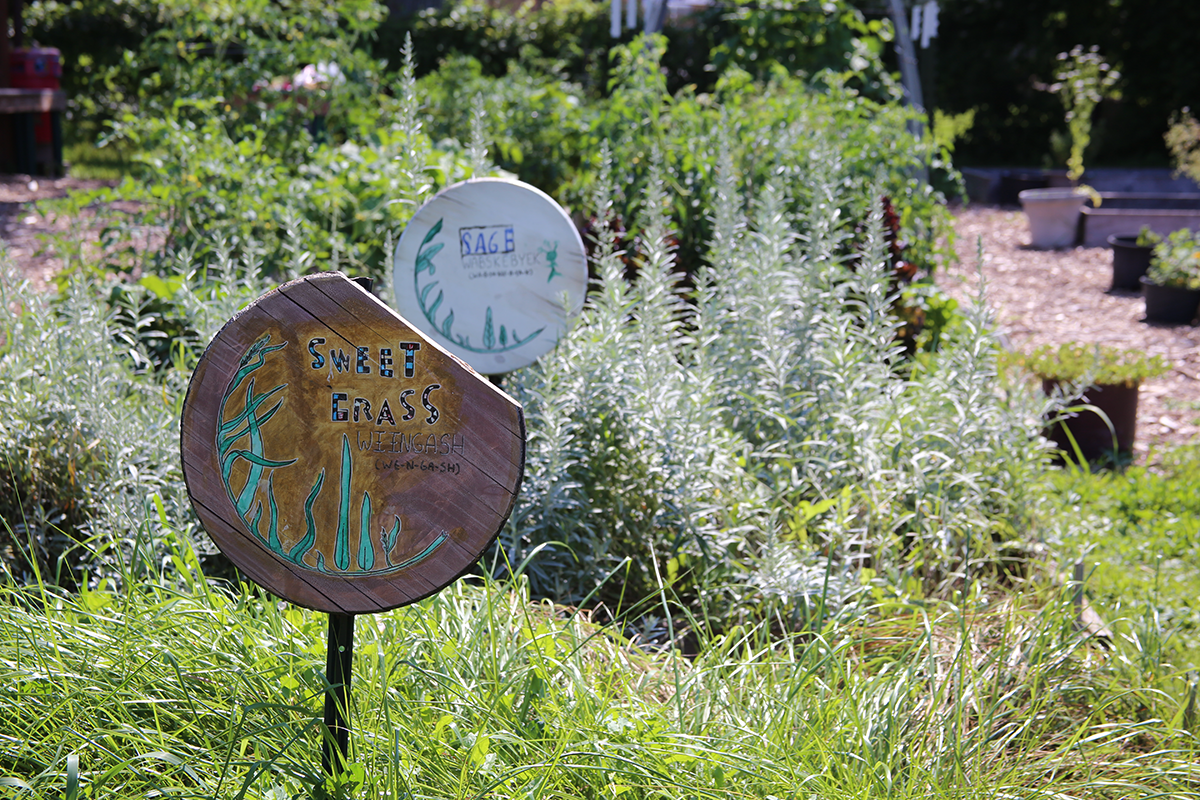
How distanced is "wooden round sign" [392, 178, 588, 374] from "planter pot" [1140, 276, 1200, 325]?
537 centimetres

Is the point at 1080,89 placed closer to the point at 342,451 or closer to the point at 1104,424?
the point at 1104,424

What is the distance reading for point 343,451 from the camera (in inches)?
65.1

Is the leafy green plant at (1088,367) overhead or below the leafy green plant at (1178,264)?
below

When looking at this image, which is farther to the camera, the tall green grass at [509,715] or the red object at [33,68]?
the red object at [33,68]

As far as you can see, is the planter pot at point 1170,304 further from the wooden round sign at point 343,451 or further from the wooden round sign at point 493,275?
the wooden round sign at point 343,451

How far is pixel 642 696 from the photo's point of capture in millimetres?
2219

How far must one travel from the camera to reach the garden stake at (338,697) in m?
1.69

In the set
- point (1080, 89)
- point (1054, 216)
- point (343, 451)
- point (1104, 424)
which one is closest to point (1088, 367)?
point (1104, 424)

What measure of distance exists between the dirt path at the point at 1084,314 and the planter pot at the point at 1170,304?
9 centimetres

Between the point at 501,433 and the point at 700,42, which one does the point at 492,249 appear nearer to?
the point at 501,433

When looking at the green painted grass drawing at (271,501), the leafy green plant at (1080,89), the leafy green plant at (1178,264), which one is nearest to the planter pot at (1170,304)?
the leafy green plant at (1178,264)

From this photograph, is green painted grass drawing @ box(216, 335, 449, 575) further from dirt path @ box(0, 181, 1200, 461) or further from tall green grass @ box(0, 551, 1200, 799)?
dirt path @ box(0, 181, 1200, 461)

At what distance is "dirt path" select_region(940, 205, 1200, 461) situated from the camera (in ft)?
17.1

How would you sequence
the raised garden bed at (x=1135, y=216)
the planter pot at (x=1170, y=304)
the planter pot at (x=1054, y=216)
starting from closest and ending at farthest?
the planter pot at (x=1170, y=304), the raised garden bed at (x=1135, y=216), the planter pot at (x=1054, y=216)
